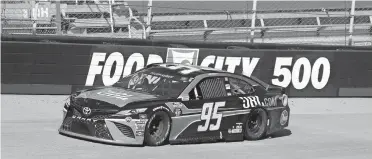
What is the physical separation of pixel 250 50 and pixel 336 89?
2.60m

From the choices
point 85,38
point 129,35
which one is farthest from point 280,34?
point 85,38

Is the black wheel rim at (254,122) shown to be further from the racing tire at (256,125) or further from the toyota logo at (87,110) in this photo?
the toyota logo at (87,110)

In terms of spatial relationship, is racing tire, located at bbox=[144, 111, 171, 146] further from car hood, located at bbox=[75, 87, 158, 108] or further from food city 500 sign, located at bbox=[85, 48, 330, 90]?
food city 500 sign, located at bbox=[85, 48, 330, 90]

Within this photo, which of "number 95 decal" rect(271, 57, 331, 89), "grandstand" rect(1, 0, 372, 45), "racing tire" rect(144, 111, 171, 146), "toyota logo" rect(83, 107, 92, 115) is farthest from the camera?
"number 95 decal" rect(271, 57, 331, 89)

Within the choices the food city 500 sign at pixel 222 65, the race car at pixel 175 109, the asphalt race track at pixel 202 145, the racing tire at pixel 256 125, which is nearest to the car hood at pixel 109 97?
the race car at pixel 175 109

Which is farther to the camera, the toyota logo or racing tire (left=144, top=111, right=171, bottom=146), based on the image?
racing tire (left=144, top=111, right=171, bottom=146)

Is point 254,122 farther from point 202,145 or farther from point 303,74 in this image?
point 303,74

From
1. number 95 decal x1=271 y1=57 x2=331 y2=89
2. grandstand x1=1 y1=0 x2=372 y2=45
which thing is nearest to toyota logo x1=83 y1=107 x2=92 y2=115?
grandstand x1=1 y1=0 x2=372 y2=45

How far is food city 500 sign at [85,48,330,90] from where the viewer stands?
1605 centimetres

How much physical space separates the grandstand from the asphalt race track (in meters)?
2.13

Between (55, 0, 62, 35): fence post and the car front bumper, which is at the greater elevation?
(55, 0, 62, 35): fence post

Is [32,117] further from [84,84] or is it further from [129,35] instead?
[129,35]

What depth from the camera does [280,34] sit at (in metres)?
18.9

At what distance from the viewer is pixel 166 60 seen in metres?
16.6
